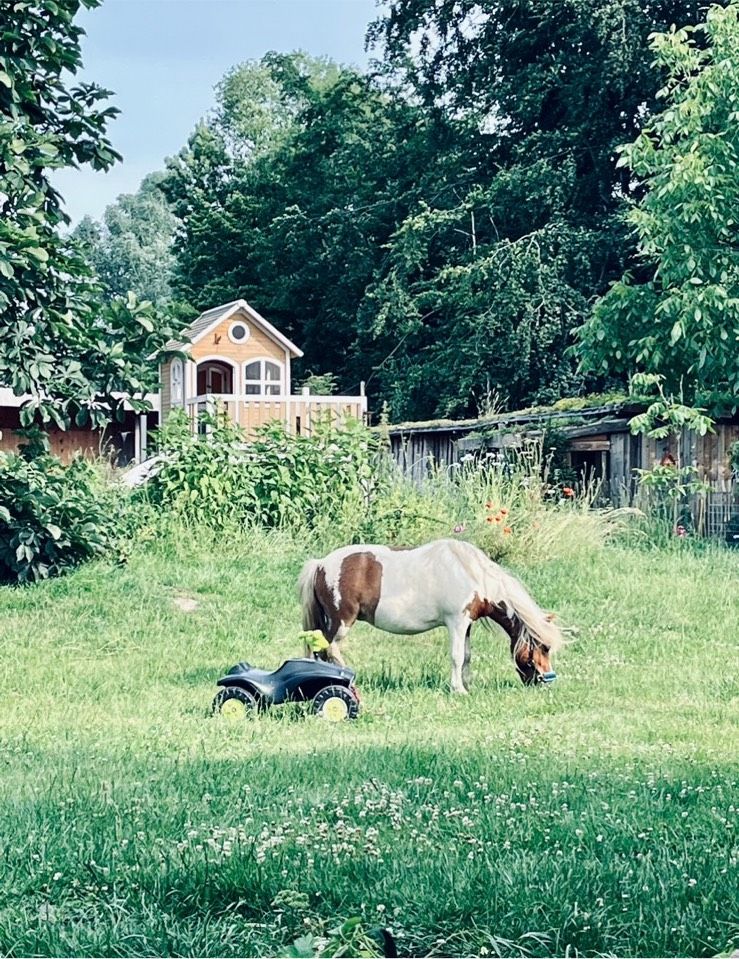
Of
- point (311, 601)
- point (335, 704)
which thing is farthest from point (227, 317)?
point (335, 704)

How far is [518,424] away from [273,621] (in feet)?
31.5

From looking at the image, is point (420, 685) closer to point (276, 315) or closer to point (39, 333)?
point (39, 333)

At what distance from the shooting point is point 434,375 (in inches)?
1122

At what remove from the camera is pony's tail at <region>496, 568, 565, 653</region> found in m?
6.97

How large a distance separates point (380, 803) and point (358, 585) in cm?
299

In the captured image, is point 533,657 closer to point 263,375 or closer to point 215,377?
point 263,375

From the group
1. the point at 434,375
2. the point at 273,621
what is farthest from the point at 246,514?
the point at 434,375

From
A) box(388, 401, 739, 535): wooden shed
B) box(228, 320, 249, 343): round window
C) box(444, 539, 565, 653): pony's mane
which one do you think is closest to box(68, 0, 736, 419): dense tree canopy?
box(228, 320, 249, 343): round window

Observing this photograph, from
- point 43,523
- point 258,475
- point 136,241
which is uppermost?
point 136,241

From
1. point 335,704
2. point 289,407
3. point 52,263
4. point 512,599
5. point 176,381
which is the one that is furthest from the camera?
point 176,381

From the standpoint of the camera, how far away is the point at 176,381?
2767 cm

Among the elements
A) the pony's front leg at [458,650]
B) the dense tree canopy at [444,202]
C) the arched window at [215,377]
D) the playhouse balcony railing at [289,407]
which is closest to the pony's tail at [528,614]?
the pony's front leg at [458,650]

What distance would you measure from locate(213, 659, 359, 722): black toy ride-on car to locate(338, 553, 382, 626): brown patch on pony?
0.89 meters

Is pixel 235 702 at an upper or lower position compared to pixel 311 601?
lower
